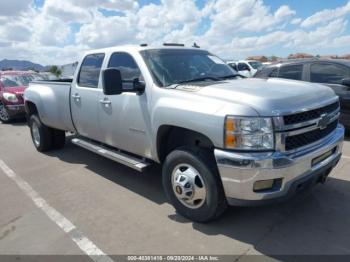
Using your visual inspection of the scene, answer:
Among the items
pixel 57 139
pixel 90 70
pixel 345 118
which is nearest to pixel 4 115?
pixel 57 139

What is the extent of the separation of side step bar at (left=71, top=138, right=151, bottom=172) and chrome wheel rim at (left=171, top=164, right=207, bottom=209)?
1.97 ft

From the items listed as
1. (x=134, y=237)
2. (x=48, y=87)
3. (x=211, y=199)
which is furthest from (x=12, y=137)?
(x=211, y=199)

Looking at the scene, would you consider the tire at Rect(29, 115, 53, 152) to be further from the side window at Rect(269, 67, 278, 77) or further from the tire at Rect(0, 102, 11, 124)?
the side window at Rect(269, 67, 278, 77)

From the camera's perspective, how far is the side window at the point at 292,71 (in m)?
7.22

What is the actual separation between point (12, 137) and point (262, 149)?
8003 mm

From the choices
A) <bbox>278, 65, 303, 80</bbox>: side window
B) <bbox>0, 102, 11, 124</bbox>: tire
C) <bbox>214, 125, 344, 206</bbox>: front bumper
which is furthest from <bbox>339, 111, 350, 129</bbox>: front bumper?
<bbox>0, 102, 11, 124</bbox>: tire

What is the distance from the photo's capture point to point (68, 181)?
5.18 m

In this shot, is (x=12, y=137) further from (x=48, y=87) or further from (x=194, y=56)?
(x=194, y=56)

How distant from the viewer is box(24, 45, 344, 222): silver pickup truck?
9.58ft

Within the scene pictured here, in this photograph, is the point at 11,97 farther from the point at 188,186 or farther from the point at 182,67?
the point at 188,186

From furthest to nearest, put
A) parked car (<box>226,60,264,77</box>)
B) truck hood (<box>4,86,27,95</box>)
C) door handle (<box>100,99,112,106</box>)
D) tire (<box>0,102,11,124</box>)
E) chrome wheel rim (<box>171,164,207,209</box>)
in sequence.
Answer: tire (<box>0,102,11,124</box>)
truck hood (<box>4,86,27,95</box>)
parked car (<box>226,60,264,77</box>)
door handle (<box>100,99,112,106</box>)
chrome wheel rim (<box>171,164,207,209</box>)

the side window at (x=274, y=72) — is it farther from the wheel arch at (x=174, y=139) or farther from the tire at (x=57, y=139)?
the tire at (x=57, y=139)

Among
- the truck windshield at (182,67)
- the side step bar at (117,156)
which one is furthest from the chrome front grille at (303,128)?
the side step bar at (117,156)

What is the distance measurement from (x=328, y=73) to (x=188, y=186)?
4979mm
